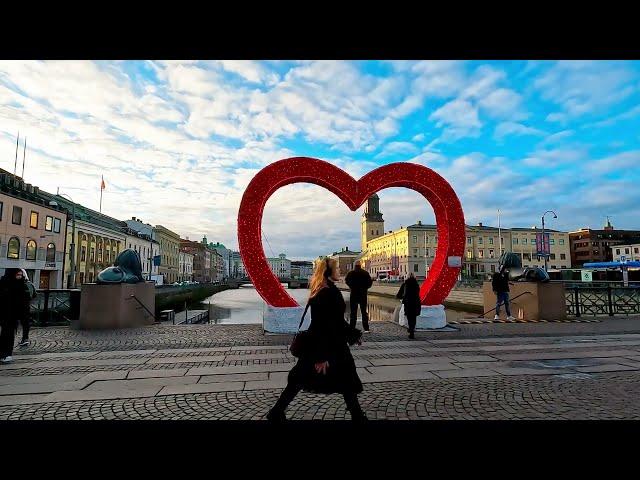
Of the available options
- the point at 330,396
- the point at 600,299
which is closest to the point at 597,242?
the point at 600,299

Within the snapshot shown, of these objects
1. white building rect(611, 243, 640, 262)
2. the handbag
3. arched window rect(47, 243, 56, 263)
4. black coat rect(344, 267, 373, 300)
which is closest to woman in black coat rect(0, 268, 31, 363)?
the handbag

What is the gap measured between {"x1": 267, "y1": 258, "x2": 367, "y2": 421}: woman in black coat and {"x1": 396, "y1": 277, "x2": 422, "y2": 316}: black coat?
656cm

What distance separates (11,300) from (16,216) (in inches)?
1615

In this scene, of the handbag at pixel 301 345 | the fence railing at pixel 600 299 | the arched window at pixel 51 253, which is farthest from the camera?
the arched window at pixel 51 253

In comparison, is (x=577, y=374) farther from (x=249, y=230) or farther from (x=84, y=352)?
(x=84, y=352)

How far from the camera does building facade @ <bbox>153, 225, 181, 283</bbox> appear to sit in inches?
3462

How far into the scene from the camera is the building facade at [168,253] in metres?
87.9

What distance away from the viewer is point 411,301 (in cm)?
1017

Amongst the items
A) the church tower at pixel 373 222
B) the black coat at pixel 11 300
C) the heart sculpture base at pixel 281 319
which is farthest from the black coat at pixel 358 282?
the church tower at pixel 373 222

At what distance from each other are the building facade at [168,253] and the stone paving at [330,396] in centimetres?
8072

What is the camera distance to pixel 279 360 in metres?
7.41

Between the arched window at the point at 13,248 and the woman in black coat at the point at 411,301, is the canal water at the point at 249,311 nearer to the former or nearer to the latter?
the woman in black coat at the point at 411,301

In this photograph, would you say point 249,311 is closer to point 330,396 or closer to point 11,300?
point 11,300
